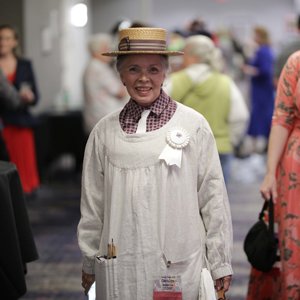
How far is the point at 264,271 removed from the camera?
400cm

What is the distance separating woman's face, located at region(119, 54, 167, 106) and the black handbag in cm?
110

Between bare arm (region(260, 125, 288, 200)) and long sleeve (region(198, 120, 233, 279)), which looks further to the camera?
bare arm (region(260, 125, 288, 200))

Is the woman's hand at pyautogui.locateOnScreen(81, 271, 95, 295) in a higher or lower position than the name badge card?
lower

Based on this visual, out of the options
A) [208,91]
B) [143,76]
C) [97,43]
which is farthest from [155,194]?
[97,43]

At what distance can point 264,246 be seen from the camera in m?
3.92

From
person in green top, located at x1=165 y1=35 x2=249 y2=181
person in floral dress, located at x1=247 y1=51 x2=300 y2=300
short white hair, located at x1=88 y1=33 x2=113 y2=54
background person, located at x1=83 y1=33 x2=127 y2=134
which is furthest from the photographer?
short white hair, located at x1=88 y1=33 x2=113 y2=54

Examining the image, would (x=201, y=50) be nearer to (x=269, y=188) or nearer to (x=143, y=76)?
(x=269, y=188)

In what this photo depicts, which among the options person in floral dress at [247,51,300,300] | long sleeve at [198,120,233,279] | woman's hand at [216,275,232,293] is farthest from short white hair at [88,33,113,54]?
woman's hand at [216,275,232,293]

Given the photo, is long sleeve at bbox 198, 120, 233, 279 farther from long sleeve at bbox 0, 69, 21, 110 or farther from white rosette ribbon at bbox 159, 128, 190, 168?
long sleeve at bbox 0, 69, 21, 110

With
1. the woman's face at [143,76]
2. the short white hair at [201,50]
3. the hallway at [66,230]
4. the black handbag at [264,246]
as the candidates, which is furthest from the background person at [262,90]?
the woman's face at [143,76]

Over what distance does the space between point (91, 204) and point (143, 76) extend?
0.53 m

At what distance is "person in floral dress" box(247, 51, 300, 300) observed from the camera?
383cm

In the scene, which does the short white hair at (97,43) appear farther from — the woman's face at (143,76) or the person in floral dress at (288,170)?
the woman's face at (143,76)

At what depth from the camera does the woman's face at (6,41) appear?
24.9 ft
